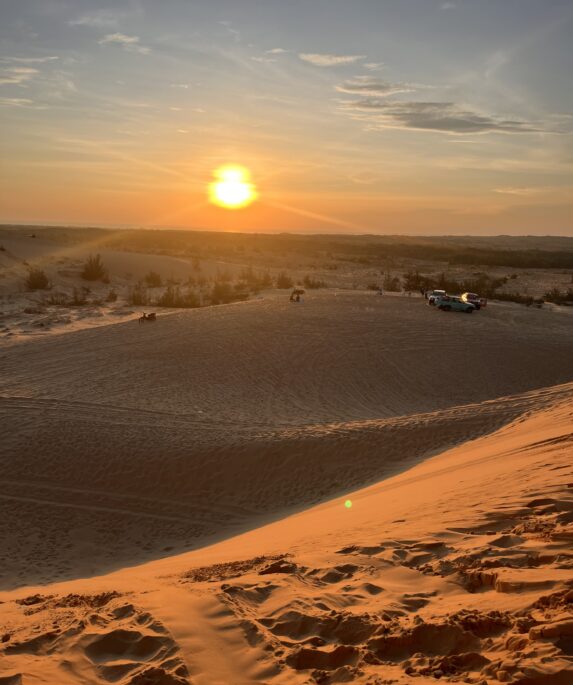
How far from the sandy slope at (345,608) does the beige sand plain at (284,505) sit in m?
0.02

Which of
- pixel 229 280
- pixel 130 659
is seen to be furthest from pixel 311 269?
pixel 130 659

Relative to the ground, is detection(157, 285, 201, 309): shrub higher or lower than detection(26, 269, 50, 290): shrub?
lower

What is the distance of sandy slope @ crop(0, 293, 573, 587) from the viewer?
387 inches

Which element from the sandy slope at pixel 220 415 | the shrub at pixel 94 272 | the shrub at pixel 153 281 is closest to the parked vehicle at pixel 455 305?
the sandy slope at pixel 220 415

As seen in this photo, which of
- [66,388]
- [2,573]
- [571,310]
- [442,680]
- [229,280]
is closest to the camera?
[442,680]

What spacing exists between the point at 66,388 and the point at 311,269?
41.6 meters

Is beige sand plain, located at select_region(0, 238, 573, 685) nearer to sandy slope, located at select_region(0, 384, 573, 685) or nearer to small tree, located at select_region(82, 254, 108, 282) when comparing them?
sandy slope, located at select_region(0, 384, 573, 685)

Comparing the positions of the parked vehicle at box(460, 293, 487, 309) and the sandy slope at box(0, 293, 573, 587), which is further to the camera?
the parked vehicle at box(460, 293, 487, 309)

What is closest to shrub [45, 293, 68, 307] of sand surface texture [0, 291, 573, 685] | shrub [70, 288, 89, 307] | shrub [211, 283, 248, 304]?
shrub [70, 288, 89, 307]

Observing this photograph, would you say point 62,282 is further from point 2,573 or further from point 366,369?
point 2,573

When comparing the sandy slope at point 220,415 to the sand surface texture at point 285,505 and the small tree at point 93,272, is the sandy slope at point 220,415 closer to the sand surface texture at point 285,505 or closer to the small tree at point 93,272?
the sand surface texture at point 285,505

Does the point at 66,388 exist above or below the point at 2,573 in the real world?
above

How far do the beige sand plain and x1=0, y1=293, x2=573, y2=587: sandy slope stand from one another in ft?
0.19

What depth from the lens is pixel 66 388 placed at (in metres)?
15.9
